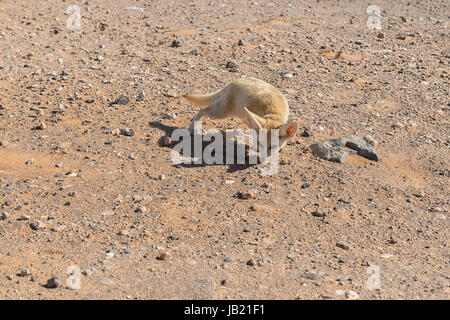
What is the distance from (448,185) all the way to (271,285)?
10.3ft

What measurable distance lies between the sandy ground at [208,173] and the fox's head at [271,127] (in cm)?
30

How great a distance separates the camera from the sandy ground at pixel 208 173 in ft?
16.8

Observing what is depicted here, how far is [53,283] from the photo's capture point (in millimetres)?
4820

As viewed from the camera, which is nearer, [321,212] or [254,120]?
[321,212]

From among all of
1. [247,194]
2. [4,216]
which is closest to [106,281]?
[4,216]

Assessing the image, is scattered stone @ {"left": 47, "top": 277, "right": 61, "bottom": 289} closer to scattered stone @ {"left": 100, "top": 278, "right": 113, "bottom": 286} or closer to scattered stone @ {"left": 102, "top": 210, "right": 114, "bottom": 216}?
scattered stone @ {"left": 100, "top": 278, "right": 113, "bottom": 286}

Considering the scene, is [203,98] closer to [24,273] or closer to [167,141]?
[167,141]

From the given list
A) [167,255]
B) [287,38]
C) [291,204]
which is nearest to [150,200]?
[167,255]

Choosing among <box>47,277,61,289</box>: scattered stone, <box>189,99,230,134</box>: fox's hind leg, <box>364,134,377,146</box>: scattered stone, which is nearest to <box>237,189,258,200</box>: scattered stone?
<box>189,99,230,134</box>: fox's hind leg

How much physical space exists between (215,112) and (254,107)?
0.61 meters

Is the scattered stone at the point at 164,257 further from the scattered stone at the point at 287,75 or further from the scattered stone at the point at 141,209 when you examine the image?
the scattered stone at the point at 287,75

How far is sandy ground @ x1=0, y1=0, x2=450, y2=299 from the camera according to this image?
16.8 ft

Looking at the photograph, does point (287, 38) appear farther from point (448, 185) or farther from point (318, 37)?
point (448, 185)

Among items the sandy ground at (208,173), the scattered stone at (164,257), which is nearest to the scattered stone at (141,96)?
the sandy ground at (208,173)
